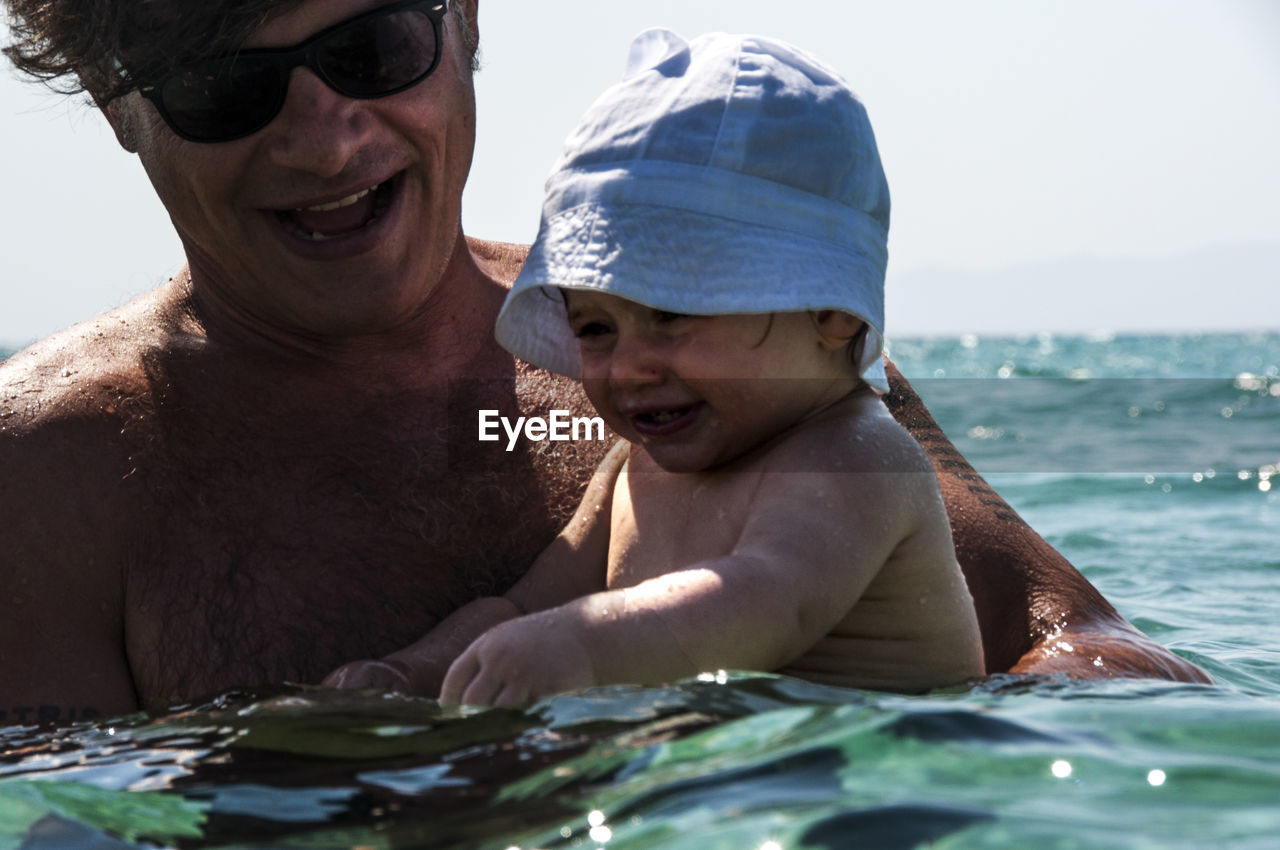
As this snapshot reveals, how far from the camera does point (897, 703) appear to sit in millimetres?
2168

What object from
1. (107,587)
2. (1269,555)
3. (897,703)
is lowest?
(1269,555)

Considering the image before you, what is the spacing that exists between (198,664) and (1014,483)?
28.4 feet

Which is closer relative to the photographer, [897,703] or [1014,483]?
[897,703]

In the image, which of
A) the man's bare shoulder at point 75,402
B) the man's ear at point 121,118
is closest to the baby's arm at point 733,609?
the man's bare shoulder at point 75,402

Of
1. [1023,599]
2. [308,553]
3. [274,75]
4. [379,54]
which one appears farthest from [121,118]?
[1023,599]

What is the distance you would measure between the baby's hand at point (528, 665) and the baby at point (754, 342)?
0.25 metres

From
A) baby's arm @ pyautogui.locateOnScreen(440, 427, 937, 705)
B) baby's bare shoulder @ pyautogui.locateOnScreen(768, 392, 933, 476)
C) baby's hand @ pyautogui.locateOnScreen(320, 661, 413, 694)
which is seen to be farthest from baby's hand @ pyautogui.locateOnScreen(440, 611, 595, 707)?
baby's bare shoulder @ pyautogui.locateOnScreen(768, 392, 933, 476)

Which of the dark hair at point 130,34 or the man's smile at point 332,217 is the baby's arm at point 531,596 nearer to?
the man's smile at point 332,217

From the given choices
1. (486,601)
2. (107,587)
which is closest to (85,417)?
(107,587)

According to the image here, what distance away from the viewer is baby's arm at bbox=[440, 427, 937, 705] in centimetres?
220

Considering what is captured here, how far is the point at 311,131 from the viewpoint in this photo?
3.02m

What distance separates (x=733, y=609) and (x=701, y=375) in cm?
51

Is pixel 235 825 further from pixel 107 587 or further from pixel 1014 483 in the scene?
pixel 1014 483

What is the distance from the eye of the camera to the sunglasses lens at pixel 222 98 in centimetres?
299
